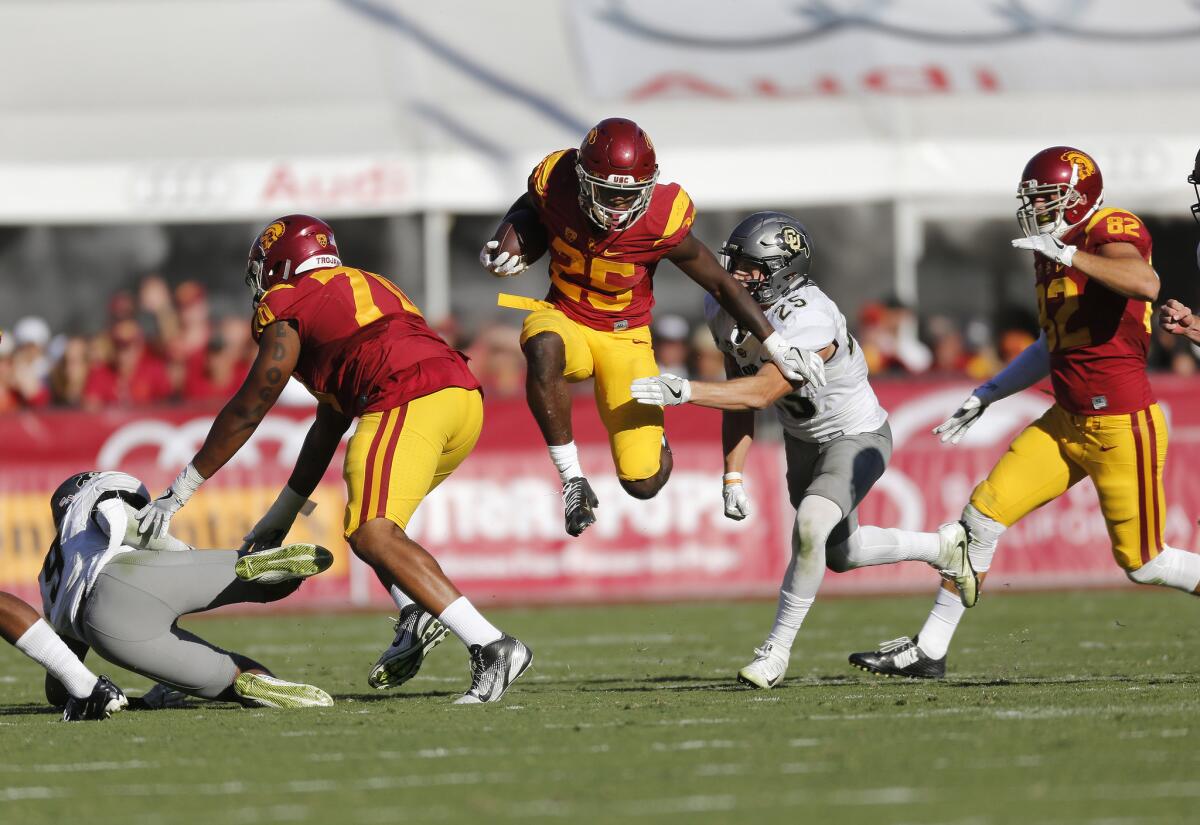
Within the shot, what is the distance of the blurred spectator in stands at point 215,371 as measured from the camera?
13617mm

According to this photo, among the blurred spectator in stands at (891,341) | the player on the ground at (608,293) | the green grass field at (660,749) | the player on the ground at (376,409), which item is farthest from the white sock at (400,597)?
the blurred spectator in stands at (891,341)

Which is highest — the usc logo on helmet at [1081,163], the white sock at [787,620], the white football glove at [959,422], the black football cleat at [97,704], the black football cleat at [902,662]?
the usc logo on helmet at [1081,163]

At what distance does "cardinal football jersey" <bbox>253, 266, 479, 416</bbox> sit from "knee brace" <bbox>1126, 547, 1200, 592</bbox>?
282 cm

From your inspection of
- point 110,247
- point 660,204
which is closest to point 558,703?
point 660,204

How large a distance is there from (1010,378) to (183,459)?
256 inches

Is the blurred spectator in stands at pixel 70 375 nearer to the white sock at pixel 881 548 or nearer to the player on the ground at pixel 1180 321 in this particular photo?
the white sock at pixel 881 548

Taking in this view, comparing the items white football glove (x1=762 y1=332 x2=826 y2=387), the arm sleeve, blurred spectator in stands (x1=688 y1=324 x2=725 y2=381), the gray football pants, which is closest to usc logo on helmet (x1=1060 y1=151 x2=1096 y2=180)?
the arm sleeve

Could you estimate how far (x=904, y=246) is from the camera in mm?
15789

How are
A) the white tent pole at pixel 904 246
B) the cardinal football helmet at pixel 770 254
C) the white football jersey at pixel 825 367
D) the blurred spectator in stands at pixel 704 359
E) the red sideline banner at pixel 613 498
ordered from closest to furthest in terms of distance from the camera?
the white football jersey at pixel 825 367, the cardinal football helmet at pixel 770 254, the red sideline banner at pixel 613 498, the blurred spectator in stands at pixel 704 359, the white tent pole at pixel 904 246

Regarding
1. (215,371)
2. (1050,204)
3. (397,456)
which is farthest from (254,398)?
(215,371)

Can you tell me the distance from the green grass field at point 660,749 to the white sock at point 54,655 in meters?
0.17

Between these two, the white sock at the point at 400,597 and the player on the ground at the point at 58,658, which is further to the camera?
the white sock at the point at 400,597

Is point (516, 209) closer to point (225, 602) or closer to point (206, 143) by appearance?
point (225, 602)

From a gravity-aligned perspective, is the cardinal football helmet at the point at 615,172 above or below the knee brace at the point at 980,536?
above
